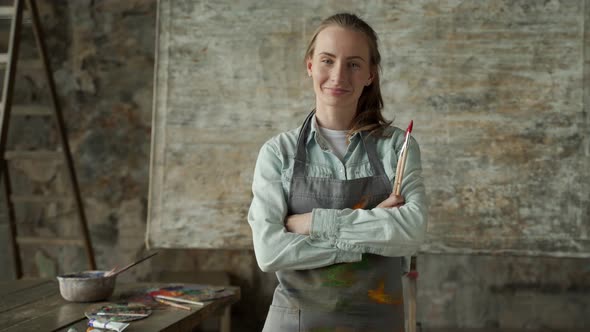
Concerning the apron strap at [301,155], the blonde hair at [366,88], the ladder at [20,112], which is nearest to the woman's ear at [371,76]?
the blonde hair at [366,88]

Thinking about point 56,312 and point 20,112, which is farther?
point 20,112

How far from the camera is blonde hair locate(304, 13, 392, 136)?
63.1 inches

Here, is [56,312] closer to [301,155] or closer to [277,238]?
[277,238]

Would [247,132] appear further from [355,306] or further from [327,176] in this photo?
[355,306]

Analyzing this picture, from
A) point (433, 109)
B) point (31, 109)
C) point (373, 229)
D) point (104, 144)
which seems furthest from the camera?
point (104, 144)

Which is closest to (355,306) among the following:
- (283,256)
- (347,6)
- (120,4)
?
(283,256)

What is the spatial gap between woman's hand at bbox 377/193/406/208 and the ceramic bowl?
3.73 ft

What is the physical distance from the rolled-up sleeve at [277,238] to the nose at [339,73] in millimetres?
265

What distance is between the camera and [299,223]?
1.56 m

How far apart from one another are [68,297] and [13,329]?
1.16ft

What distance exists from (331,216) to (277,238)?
0.15 m

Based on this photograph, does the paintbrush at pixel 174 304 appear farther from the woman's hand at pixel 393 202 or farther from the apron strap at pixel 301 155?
the woman's hand at pixel 393 202

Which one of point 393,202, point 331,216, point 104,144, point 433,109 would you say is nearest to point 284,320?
point 331,216

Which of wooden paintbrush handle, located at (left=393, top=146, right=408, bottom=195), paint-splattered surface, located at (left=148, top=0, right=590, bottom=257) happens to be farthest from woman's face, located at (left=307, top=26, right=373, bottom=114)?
paint-splattered surface, located at (left=148, top=0, right=590, bottom=257)
